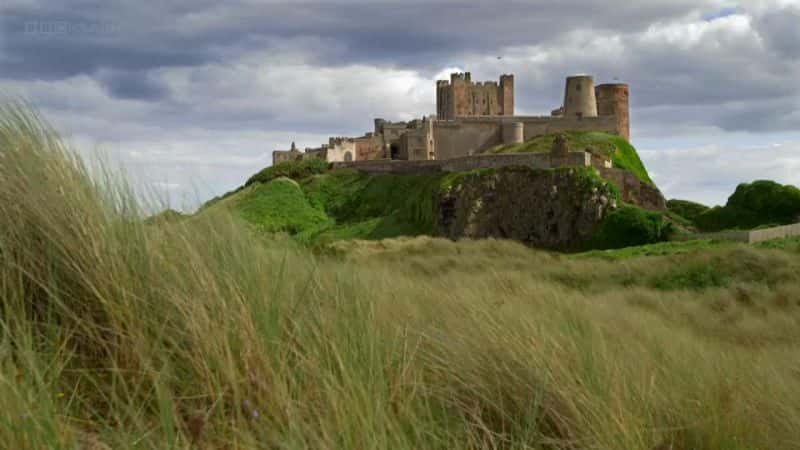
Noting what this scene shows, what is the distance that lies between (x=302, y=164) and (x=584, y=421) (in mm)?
49134

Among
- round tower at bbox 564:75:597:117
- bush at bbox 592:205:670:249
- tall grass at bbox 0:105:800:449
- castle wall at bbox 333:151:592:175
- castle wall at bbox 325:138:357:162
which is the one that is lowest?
bush at bbox 592:205:670:249

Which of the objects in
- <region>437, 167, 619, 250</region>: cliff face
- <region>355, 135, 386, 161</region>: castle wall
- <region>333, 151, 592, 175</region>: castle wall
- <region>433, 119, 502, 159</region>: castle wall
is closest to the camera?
<region>437, 167, 619, 250</region>: cliff face

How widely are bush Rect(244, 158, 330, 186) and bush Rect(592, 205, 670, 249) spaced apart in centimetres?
2437

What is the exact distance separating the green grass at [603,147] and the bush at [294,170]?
14.0 meters

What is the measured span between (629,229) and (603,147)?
33.4 feet

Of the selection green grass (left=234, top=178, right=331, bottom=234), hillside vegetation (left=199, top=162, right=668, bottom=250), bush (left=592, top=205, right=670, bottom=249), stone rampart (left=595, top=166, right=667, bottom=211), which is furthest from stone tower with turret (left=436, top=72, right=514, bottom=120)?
bush (left=592, top=205, right=670, bottom=249)

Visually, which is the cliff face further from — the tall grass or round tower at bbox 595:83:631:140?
the tall grass

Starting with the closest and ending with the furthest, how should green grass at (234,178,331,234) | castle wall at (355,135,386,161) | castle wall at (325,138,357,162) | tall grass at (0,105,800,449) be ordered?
tall grass at (0,105,800,449), green grass at (234,178,331,234), castle wall at (325,138,357,162), castle wall at (355,135,386,161)

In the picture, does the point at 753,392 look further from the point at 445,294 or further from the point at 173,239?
the point at 173,239

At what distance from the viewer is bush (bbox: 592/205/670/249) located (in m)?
28.4

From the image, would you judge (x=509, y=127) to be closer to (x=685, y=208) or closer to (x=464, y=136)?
(x=464, y=136)

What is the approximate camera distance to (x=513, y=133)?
152 ft

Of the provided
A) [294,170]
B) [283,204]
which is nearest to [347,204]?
[283,204]

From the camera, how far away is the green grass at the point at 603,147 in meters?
38.5
